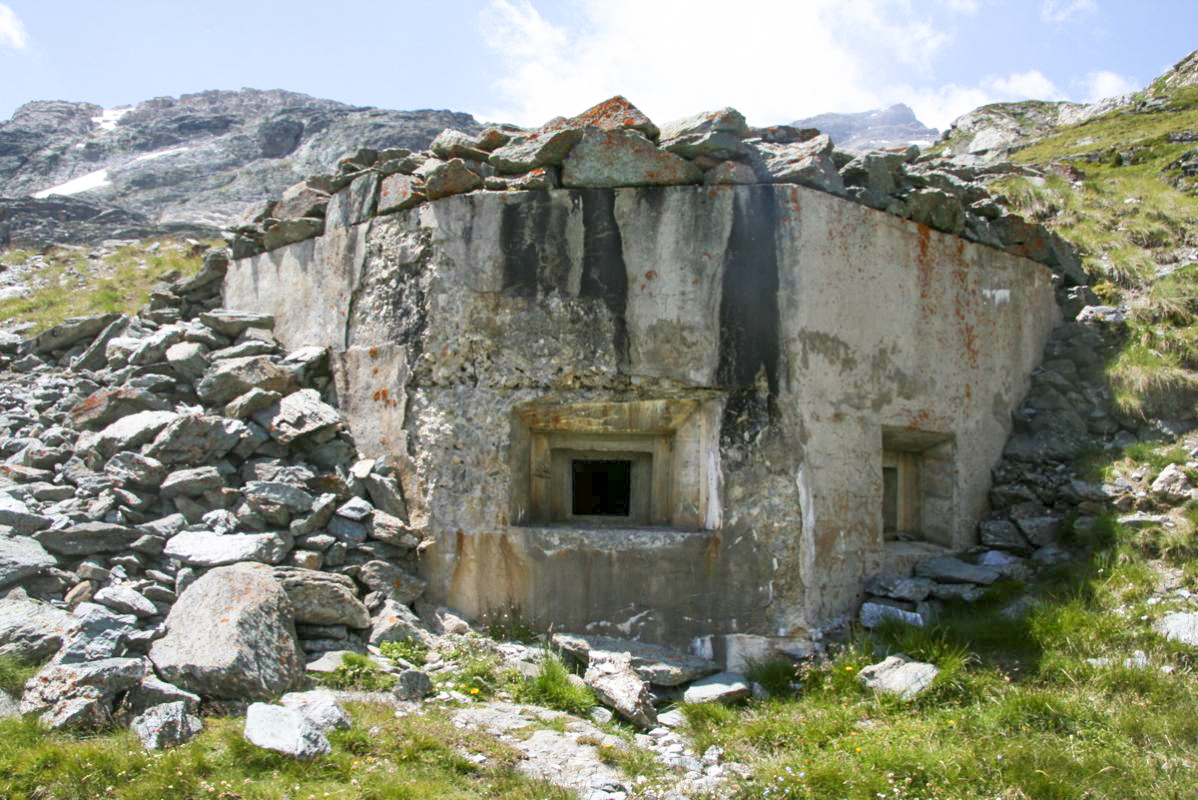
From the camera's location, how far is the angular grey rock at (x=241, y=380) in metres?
7.29

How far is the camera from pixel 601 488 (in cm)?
777

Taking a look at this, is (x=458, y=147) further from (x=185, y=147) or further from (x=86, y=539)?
(x=185, y=147)

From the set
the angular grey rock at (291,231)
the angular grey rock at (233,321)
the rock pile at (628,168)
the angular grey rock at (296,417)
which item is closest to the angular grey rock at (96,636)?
the angular grey rock at (296,417)

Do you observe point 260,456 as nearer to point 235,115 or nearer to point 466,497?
point 466,497

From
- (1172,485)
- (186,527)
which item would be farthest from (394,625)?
(1172,485)

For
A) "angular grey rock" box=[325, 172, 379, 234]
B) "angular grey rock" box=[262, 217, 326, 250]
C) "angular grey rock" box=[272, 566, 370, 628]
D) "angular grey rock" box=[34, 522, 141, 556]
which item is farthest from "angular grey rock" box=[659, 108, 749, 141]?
"angular grey rock" box=[34, 522, 141, 556]

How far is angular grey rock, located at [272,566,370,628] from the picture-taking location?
19.1 feet

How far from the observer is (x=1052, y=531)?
24.3ft

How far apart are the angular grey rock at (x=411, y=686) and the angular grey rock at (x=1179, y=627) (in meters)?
4.48

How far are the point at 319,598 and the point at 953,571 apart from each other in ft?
14.8

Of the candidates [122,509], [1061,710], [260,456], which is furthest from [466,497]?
[1061,710]

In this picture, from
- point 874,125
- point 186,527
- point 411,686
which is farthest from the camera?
point 874,125

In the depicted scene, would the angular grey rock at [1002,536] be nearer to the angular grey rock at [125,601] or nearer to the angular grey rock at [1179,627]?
the angular grey rock at [1179,627]

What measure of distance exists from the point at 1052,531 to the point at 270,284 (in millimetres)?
6958
